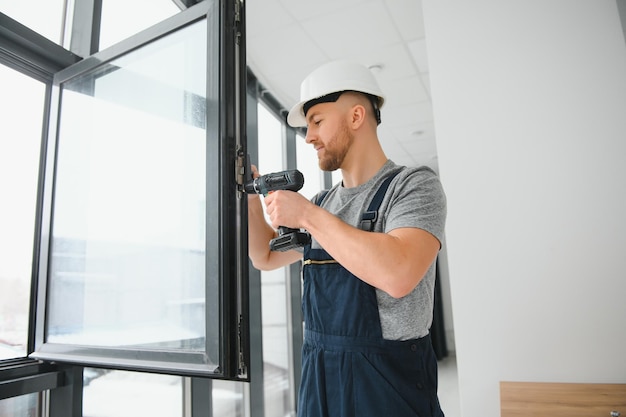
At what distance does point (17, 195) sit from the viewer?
1417 mm

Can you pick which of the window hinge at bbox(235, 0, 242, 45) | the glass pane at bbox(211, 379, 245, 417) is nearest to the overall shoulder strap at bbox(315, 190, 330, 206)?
the window hinge at bbox(235, 0, 242, 45)

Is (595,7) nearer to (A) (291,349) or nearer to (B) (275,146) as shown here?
(B) (275,146)

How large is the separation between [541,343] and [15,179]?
81.1 inches

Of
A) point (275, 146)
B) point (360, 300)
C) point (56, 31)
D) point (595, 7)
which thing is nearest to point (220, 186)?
point (360, 300)

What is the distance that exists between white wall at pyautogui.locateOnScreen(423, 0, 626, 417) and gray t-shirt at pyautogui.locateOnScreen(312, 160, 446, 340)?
78cm

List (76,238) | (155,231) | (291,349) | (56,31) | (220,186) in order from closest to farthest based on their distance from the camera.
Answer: (220,186) < (155,231) < (76,238) < (56,31) < (291,349)

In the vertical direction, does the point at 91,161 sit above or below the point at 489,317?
above

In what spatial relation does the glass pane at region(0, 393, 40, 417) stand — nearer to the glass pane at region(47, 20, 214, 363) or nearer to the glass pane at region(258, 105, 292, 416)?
the glass pane at region(47, 20, 214, 363)

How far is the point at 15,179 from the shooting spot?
1410 millimetres

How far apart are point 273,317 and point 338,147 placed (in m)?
2.36

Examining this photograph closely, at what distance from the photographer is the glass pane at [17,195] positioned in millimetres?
1351

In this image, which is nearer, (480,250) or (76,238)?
(76,238)

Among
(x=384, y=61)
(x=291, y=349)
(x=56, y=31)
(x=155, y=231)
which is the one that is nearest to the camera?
(x=155, y=231)

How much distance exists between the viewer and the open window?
1002 mm
